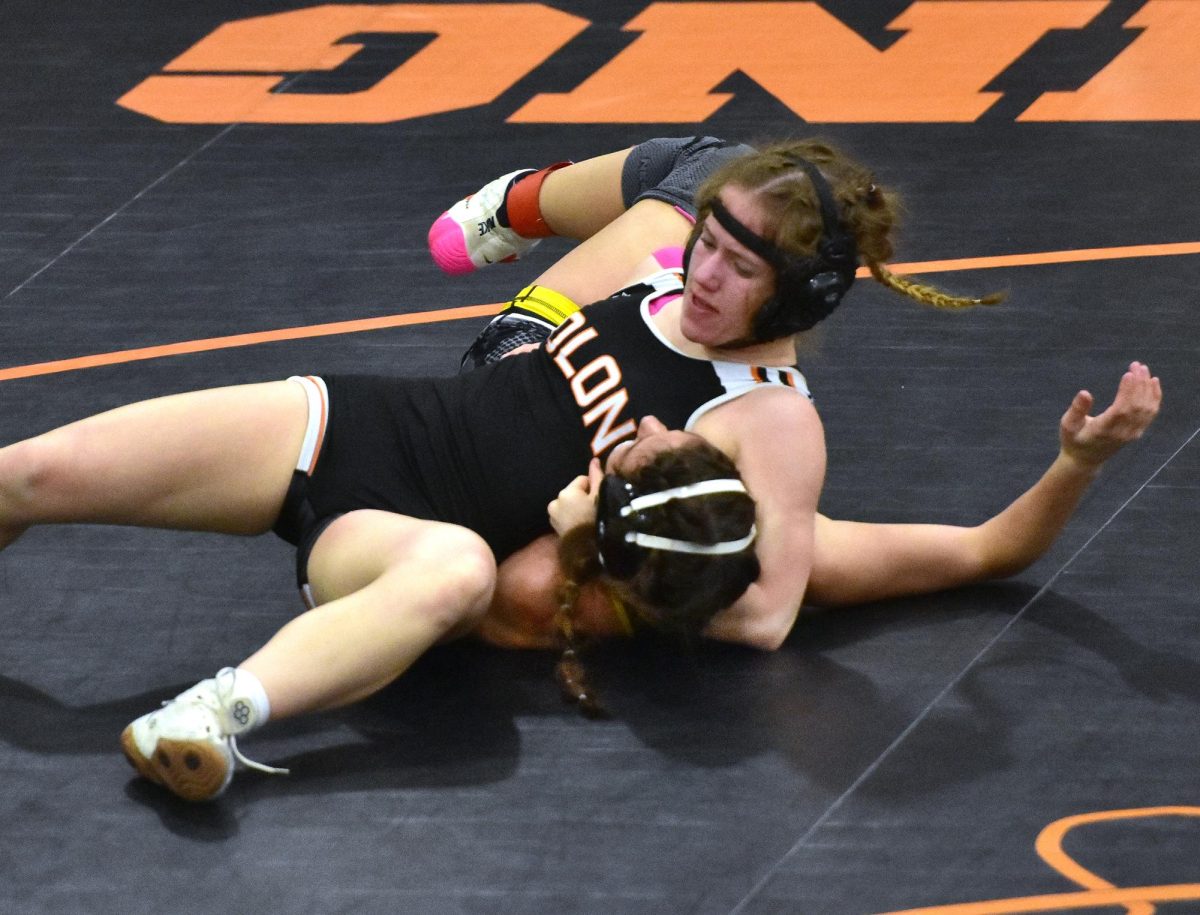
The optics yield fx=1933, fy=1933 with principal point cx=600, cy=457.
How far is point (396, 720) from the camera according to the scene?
133 inches

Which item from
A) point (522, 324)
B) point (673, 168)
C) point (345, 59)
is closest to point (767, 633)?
point (522, 324)

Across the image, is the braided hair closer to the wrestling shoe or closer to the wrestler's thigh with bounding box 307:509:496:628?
the wrestling shoe

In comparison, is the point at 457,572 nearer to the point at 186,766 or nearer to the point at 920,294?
the point at 186,766

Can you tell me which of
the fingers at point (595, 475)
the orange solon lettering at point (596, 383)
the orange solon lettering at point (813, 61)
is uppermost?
the orange solon lettering at point (596, 383)

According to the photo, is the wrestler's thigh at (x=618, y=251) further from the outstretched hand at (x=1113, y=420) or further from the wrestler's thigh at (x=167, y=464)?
the outstretched hand at (x=1113, y=420)

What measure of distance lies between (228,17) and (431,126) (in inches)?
49.4

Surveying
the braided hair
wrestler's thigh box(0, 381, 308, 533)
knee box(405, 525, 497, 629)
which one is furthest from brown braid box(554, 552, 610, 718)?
the braided hair

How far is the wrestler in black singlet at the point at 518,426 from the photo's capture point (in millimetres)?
3393

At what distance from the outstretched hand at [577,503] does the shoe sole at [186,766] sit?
700mm

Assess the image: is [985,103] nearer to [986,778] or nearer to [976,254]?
[976,254]

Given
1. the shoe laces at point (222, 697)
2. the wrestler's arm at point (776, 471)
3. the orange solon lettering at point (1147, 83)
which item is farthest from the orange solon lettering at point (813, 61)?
the shoe laces at point (222, 697)

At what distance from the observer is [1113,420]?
3344mm

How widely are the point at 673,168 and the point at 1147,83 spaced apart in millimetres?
2646

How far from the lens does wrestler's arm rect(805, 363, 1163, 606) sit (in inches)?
139
